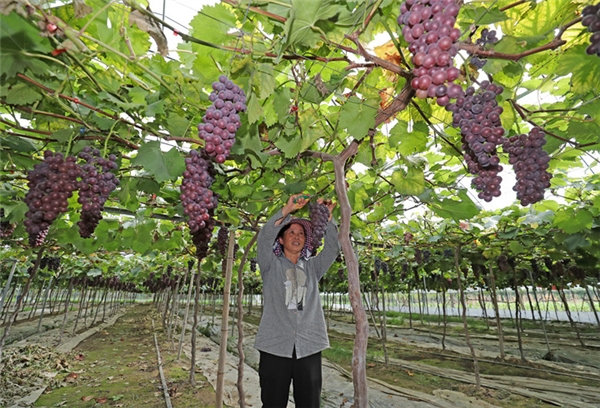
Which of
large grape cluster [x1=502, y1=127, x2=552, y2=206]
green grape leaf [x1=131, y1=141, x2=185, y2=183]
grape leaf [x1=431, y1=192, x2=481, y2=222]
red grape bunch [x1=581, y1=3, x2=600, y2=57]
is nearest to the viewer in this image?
red grape bunch [x1=581, y1=3, x2=600, y2=57]

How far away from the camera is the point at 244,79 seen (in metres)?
2.10

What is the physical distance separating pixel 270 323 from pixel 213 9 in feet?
9.24

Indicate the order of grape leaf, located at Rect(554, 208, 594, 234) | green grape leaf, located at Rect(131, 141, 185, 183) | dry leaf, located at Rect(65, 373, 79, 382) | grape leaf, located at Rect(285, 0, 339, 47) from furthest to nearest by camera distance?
dry leaf, located at Rect(65, 373, 79, 382) < grape leaf, located at Rect(554, 208, 594, 234) < green grape leaf, located at Rect(131, 141, 185, 183) < grape leaf, located at Rect(285, 0, 339, 47)

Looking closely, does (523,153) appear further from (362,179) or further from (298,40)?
(362,179)

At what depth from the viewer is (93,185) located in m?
2.36

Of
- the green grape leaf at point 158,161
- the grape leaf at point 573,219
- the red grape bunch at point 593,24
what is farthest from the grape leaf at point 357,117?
the grape leaf at point 573,219

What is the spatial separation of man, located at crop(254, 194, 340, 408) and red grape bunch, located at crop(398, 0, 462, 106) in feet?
5.75

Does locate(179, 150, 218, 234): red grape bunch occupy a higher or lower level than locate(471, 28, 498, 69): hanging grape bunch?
lower

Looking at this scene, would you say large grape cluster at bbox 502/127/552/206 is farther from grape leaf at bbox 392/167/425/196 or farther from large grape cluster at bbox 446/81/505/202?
grape leaf at bbox 392/167/425/196

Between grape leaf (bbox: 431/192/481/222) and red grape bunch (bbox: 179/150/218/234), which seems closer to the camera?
red grape bunch (bbox: 179/150/218/234)

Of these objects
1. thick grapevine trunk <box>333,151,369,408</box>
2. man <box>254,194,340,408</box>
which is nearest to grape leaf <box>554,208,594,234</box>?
man <box>254,194,340,408</box>

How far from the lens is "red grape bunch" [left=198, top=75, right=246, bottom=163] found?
1.78 meters

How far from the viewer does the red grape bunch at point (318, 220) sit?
12.2 feet

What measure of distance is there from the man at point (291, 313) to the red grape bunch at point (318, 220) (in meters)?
0.07
